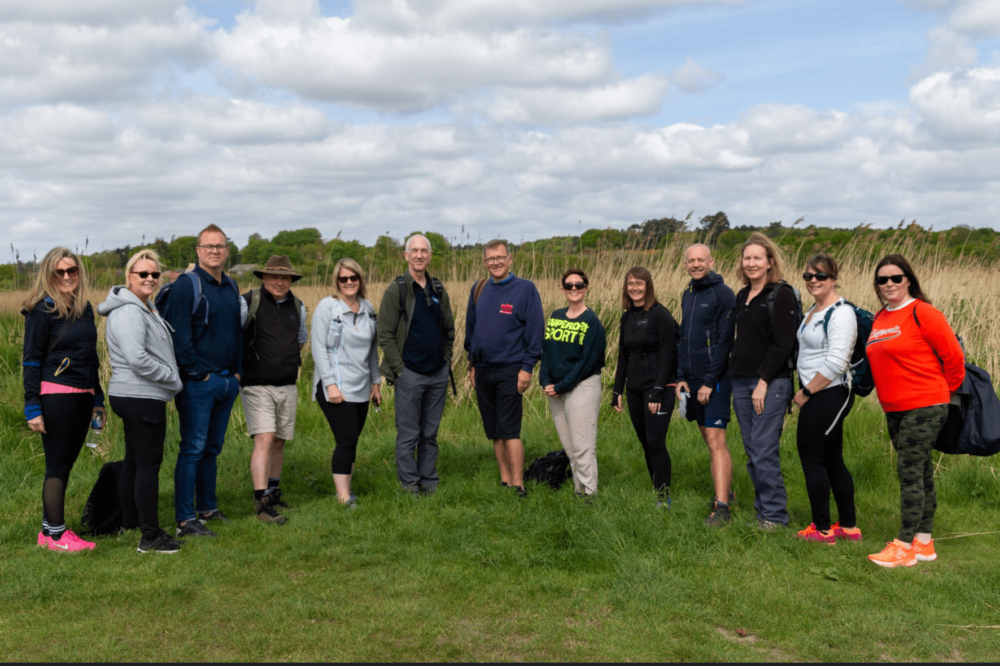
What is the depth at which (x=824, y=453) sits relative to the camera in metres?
4.63

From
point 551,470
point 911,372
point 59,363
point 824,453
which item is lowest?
point 551,470

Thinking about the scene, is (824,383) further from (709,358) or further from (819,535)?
(819,535)

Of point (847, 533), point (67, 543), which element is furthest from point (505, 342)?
point (67, 543)

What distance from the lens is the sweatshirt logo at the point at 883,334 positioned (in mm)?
4215

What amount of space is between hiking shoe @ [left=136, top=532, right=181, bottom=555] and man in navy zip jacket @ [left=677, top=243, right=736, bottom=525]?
3.51 meters

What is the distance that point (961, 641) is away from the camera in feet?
11.3

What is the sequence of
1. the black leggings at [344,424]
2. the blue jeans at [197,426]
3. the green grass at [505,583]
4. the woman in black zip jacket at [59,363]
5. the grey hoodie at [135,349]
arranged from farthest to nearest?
the black leggings at [344,424] → the blue jeans at [197,426] → the woman in black zip jacket at [59,363] → the grey hoodie at [135,349] → the green grass at [505,583]

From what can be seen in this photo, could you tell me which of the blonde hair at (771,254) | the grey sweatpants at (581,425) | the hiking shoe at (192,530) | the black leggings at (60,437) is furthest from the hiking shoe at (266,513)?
the blonde hair at (771,254)

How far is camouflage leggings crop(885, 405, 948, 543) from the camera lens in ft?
13.8

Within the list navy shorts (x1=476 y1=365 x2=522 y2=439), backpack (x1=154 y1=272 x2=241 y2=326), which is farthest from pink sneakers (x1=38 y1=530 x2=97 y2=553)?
navy shorts (x1=476 y1=365 x2=522 y2=439)

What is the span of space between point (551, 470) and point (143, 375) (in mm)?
3124

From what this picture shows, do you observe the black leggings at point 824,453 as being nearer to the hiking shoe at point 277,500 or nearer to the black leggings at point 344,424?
the black leggings at point 344,424

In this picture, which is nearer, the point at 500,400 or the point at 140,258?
the point at 140,258

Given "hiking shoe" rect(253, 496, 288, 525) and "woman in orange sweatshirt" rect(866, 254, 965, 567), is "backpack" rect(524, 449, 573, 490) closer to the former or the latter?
"hiking shoe" rect(253, 496, 288, 525)
